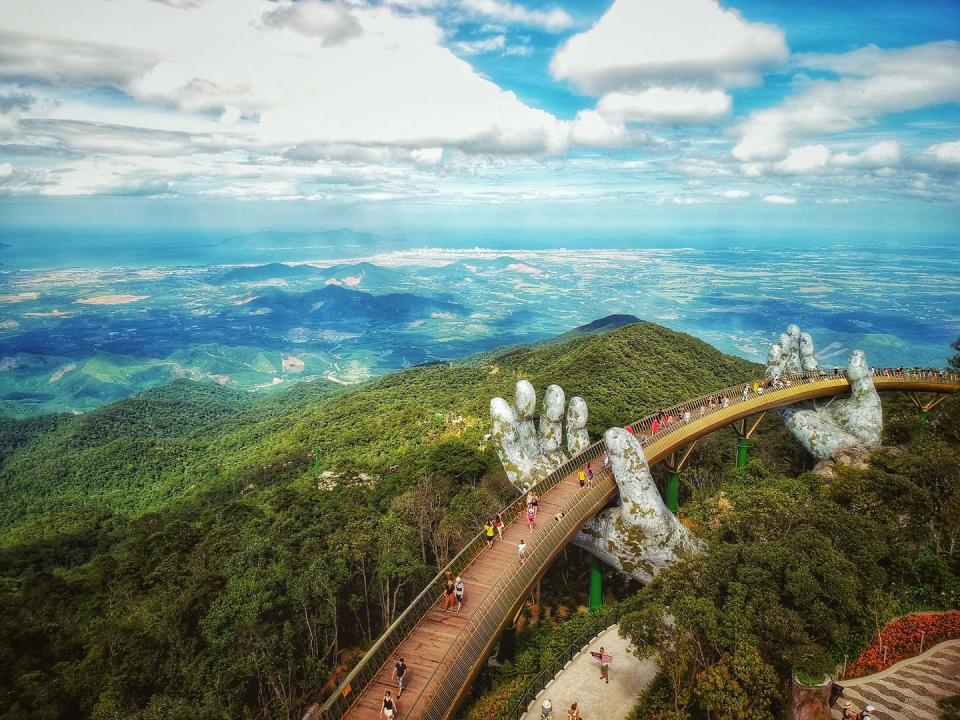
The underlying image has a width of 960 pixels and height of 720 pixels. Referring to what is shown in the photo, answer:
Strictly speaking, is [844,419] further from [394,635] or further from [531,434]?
[394,635]

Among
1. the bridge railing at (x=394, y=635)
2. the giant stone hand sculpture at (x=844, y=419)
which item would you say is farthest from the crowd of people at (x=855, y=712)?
the giant stone hand sculpture at (x=844, y=419)

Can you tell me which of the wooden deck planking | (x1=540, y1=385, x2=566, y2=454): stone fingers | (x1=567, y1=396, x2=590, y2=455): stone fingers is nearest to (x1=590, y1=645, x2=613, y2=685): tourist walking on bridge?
the wooden deck planking

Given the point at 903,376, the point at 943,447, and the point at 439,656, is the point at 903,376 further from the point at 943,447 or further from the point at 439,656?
the point at 439,656

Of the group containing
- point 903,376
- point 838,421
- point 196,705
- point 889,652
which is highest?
point 903,376

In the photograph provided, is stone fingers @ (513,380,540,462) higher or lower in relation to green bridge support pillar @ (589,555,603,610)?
higher

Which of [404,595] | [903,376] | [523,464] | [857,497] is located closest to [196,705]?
[404,595]

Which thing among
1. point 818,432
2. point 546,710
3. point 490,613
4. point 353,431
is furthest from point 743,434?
point 353,431

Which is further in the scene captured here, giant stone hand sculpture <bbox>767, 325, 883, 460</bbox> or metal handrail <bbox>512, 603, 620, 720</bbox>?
giant stone hand sculpture <bbox>767, 325, 883, 460</bbox>

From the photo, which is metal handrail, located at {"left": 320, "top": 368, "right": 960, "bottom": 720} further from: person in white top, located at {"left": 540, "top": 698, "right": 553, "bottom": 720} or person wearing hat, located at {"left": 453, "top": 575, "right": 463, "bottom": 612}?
person in white top, located at {"left": 540, "top": 698, "right": 553, "bottom": 720}
